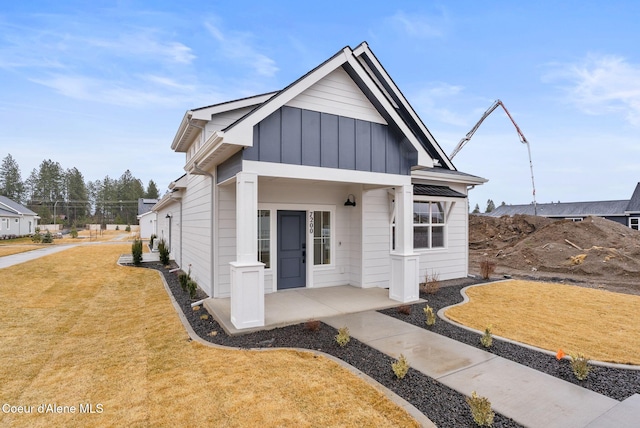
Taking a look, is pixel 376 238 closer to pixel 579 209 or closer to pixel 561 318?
pixel 561 318

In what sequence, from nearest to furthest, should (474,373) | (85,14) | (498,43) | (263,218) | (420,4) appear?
(474,373)
(263,218)
(85,14)
(420,4)
(498,43)

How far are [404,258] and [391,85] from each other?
5193 mm

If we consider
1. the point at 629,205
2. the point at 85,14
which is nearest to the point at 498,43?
the point at 85,14

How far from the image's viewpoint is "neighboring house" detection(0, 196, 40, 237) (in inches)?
1198

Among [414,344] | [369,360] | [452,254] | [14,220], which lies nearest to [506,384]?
[414,344]

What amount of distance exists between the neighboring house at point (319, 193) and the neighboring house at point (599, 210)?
2767 cm

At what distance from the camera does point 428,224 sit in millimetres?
9844

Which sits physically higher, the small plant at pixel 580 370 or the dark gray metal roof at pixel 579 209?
the dark gray metal roof at pixel 579 209

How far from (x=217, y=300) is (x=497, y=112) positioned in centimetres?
3647

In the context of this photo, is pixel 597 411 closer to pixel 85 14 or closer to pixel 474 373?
pixel 474 373

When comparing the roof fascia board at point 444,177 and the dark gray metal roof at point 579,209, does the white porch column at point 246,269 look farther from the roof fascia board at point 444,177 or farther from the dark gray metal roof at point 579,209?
the dark gray metal roof at point 579,209

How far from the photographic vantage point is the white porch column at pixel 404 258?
7.20m

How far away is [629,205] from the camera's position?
104 feet

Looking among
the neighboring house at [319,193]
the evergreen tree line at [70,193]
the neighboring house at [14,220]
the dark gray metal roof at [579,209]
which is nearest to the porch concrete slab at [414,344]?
the neighboring house at [319,193]
